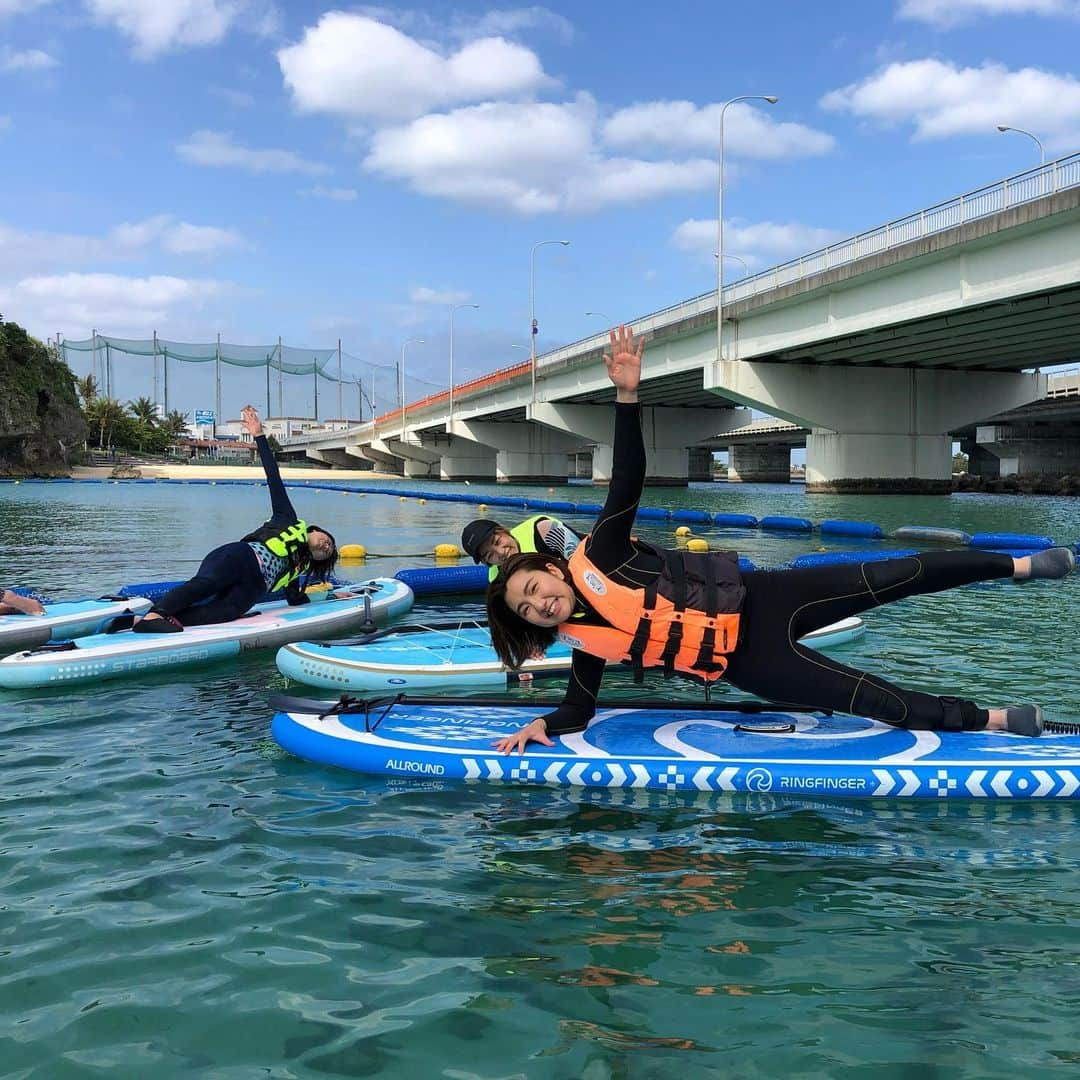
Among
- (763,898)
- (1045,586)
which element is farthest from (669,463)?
(763,898)

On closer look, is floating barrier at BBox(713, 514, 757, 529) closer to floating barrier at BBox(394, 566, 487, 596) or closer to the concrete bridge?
the concrete bridge

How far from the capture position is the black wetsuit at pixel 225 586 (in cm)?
859

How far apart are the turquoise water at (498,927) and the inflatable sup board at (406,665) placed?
131 centimetres

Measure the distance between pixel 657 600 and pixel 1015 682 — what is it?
427cm

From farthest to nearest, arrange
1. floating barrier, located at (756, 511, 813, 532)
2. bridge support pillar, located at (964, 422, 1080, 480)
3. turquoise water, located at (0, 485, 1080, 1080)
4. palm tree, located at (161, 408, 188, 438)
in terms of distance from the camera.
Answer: palm tree, located at (161, 408, 188, 438) → bridge support pillar, located at (964, 422, 1080, 480) → floating barrier, located at (756, 511, 813, 532) → turquoise water, located at (0, 485, 1080, 1080)

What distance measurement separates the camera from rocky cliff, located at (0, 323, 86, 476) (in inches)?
2258

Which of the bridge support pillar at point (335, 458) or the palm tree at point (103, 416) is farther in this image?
the bridge support pillar at point (335, 458)

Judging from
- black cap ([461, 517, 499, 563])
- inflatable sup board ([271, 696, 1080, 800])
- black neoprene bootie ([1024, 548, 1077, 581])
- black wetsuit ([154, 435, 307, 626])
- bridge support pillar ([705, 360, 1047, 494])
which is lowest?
inflatable sup board ([271, 696, 1080, 800])

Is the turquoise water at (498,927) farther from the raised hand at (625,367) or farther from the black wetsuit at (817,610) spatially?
the raised hand at (625,367)

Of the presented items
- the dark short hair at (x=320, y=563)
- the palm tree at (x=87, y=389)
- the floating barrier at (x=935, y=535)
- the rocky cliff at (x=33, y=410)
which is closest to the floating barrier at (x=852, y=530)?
the floating barrier at (x=935, y=535)

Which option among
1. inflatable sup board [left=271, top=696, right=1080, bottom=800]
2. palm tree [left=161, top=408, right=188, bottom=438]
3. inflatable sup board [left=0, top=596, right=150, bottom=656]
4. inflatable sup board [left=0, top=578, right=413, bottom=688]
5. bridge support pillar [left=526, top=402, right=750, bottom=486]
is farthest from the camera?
palm tree [left=161, top=408, right=188, bottom=438]

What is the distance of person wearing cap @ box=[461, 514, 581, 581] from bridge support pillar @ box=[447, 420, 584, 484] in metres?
58.6

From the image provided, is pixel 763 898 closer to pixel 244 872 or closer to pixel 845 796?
pixel 845 796

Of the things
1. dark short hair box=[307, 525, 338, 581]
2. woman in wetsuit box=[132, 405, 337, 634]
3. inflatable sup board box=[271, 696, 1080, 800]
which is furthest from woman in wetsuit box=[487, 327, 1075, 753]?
woman in wetsuit box=[132, 405, 337, 634]
